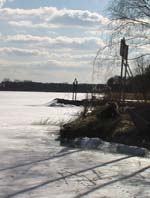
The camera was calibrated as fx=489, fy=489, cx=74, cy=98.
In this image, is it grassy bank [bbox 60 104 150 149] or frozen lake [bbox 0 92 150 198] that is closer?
frozen lake [bbox 0 92 150 198]

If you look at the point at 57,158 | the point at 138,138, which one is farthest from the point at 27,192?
the point at 138,138

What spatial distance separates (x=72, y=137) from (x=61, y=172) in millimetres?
5428

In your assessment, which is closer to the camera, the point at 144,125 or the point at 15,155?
the point at 15,155

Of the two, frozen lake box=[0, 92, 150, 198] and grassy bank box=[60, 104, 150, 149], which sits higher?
grassy bank box=[60, 104, 150, 149]

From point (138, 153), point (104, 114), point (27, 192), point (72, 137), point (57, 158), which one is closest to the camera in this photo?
point (27, 192)

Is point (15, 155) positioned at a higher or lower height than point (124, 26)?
lower

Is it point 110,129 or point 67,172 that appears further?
point 110,129

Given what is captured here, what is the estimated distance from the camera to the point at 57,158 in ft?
34.5

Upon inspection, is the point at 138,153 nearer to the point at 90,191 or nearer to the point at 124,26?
the point at 90,191

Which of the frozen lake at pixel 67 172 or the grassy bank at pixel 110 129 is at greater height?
the grassy bank at pixel 110 129

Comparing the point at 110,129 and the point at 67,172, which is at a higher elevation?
the point at 110,129

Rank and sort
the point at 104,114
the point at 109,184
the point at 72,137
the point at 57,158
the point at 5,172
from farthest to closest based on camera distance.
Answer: the point at 104,114 < the point at 72,137 < the point at 57,158 < the point at 5,172 < the point at 109,184

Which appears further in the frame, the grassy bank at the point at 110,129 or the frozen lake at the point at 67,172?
the grassy bank at the point at 110,129

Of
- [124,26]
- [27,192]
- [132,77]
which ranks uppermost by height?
[124,26]
